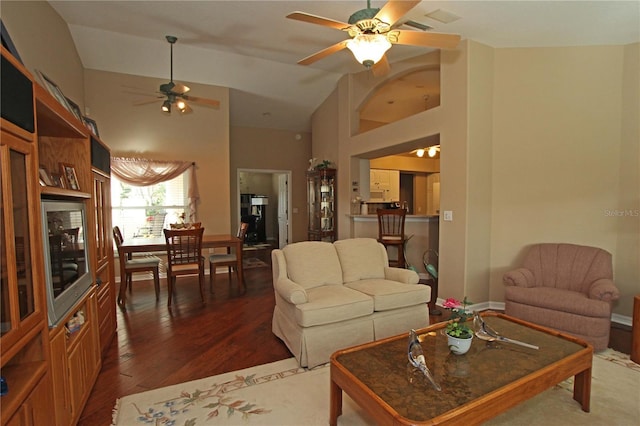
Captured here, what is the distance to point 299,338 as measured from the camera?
8.52ft

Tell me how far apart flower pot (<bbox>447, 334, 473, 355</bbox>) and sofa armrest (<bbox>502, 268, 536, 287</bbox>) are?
1.78 meters

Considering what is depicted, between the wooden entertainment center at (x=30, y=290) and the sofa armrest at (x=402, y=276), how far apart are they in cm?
260

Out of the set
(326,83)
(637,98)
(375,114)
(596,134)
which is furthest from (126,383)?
(375,114)

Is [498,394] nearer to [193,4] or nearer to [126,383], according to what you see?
[126,383]

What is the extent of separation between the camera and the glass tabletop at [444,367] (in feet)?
5.03

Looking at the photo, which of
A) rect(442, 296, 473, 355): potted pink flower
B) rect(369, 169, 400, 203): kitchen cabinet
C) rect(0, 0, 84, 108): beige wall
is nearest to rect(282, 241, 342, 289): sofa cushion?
rect(442, 296, 473, 355): potted pink flower

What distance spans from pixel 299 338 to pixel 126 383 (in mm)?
1288

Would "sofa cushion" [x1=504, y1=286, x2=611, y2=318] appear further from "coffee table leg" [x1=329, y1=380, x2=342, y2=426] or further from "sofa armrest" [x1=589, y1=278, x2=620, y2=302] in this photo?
"coffee table leg" [x1=329, y1=380, x2=342, y2=426]

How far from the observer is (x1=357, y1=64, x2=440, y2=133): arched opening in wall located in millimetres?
5738

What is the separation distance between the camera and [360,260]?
11.4ft

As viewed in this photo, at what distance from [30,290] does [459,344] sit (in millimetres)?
2188

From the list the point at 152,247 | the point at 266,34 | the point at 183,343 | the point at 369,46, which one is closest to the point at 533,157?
the point at 369,46

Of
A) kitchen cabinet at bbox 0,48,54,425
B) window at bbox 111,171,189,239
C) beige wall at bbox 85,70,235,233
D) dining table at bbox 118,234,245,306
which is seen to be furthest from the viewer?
window at bbox 111,171,189,239

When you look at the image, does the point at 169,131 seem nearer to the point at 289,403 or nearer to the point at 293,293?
the point at 293,293
